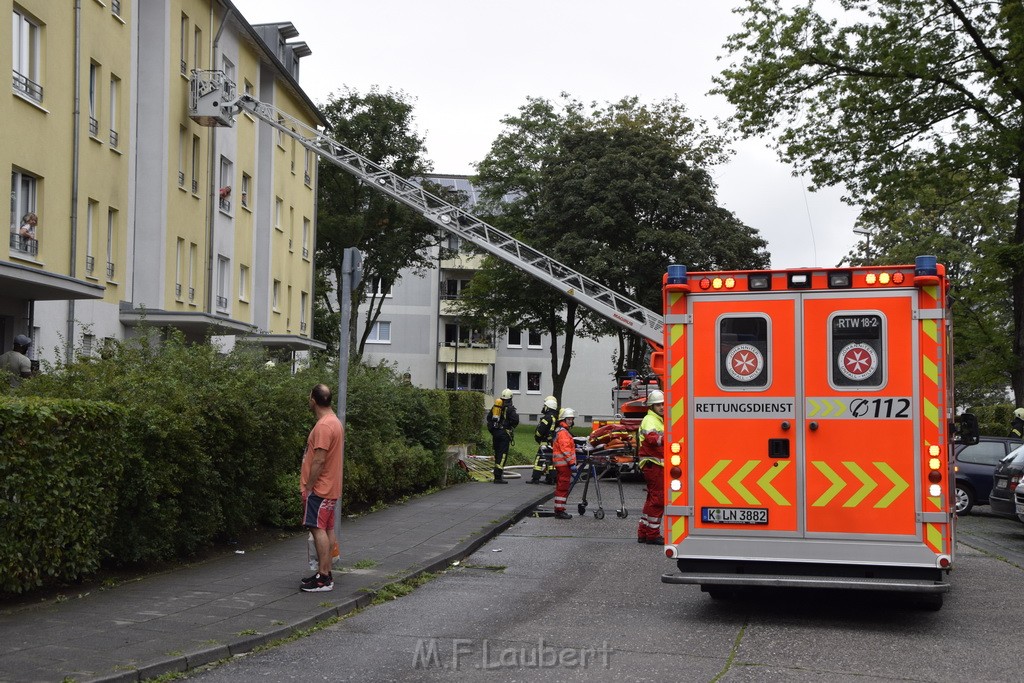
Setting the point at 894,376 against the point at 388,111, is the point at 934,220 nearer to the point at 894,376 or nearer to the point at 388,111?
the point at 388,111

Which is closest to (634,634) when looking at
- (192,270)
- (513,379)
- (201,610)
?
(201,610)

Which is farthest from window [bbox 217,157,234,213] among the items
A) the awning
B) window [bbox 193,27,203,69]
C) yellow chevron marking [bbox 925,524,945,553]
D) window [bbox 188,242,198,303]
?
the awning

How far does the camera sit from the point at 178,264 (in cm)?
3044

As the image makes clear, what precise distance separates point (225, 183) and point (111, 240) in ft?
28.8

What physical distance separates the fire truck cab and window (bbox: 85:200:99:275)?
61.3 feet

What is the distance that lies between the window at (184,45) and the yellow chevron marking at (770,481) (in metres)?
25.1

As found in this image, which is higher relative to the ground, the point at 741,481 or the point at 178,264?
the point at 178,264

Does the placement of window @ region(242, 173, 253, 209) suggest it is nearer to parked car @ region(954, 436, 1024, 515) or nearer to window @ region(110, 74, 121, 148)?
window @ region(110, 74, 121, 148)

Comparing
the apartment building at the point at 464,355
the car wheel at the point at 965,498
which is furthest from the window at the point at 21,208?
the apartment building at the point at 464,355

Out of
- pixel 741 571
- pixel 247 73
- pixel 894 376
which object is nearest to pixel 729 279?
pixel 894 376

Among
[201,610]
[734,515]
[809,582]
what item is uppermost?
[734,515]

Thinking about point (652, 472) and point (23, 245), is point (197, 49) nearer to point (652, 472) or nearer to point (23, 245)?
point (23, 245)

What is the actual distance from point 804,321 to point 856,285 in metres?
0.48

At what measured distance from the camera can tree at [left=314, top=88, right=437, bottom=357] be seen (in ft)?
158
